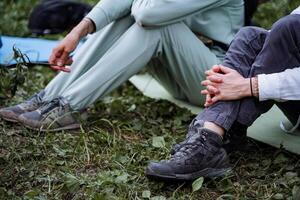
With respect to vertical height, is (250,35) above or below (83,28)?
above

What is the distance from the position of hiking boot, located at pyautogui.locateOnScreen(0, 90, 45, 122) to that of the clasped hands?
85 centimetres

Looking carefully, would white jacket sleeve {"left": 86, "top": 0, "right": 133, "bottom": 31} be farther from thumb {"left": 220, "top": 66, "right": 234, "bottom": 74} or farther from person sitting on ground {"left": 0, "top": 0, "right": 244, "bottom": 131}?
thumb {"left": 220, "top": 66, "right": 234, "bottom": 74}

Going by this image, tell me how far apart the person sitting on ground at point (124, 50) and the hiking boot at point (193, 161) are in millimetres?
571

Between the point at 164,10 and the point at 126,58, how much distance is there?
27 cm

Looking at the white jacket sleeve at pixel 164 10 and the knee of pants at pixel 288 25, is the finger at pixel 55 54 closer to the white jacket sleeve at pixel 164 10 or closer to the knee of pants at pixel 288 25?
the white jacket sleeve at pixel 164 10

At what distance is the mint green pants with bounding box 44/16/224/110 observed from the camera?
2336 millimetres

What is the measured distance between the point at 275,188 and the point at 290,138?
0.42m

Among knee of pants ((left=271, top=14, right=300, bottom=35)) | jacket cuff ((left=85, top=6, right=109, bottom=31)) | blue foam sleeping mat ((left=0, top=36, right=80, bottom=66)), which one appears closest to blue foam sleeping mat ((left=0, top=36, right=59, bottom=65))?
blue foam sleeping mat ((left=0, top=36, right=80, bottom=66))

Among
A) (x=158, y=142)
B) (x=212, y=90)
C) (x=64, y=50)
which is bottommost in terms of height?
(x=158, y=142)

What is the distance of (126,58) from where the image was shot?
2346 mm

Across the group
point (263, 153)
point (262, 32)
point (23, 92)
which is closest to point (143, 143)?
point (263, 153)

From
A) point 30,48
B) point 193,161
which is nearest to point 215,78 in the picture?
point 193,161

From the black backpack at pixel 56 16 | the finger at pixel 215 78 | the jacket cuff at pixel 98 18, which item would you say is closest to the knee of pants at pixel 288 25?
the finger at pixel 215 78

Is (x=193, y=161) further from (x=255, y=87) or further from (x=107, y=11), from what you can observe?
(x=107, y=11)
